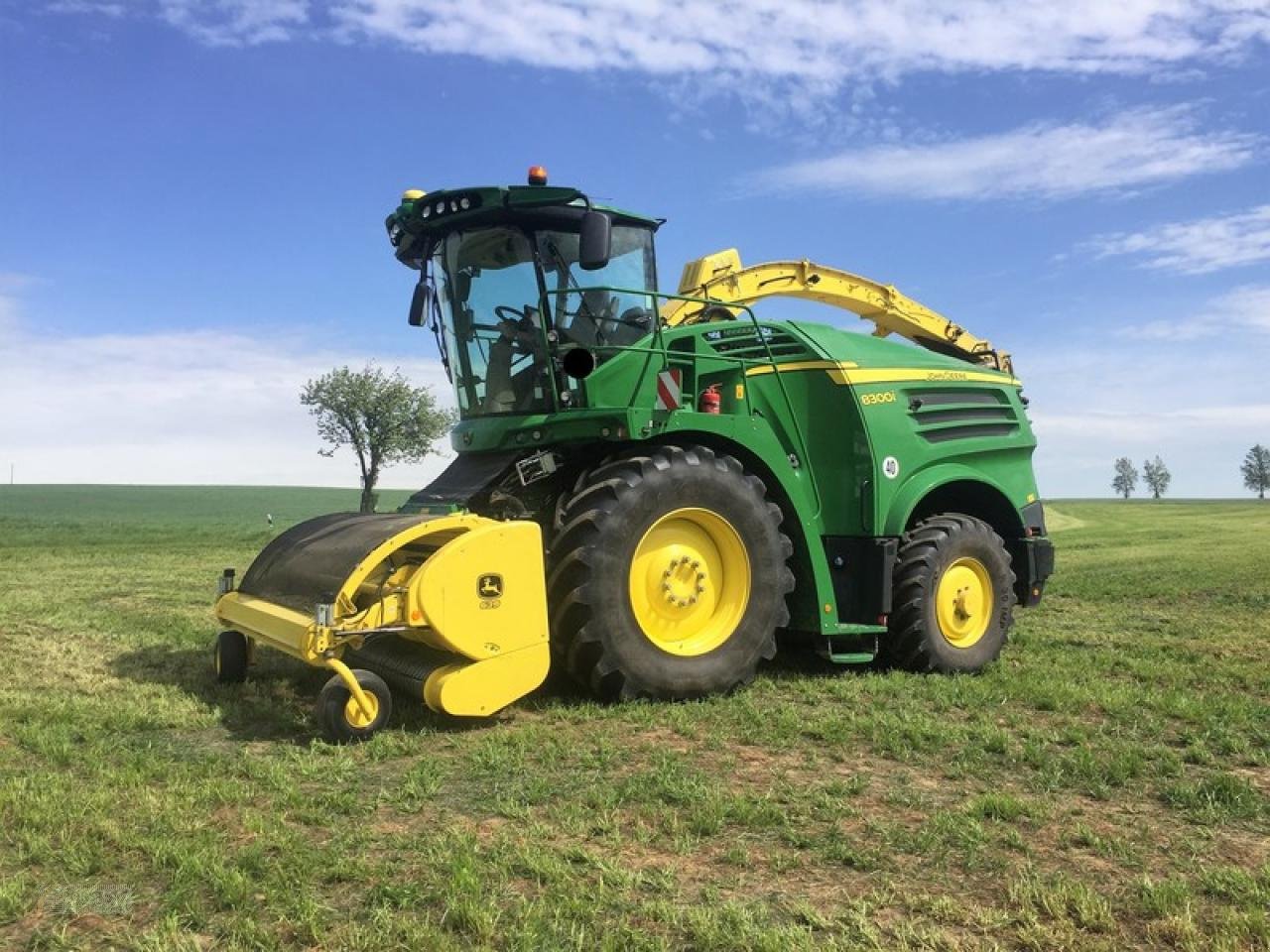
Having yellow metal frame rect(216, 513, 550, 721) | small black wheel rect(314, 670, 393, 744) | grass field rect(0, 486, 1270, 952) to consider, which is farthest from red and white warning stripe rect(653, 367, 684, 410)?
small black wheel rect(314, 670, 393, 744)

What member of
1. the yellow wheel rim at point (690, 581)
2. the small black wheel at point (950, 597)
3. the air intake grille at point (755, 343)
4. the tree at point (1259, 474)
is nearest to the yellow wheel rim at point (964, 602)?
the small black wheel at point (950, 597)

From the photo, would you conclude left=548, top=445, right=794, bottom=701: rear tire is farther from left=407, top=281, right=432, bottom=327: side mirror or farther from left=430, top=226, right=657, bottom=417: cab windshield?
left=407, top=281, right=432, bottom=327: side mirror

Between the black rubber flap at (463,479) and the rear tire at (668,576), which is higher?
the black rubber flap at (463,479)

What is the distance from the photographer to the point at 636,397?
6344 millimetres

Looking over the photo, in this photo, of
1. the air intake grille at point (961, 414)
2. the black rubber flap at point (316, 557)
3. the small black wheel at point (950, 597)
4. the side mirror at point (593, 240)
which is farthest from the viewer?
the air intake grille at point (961, 414)

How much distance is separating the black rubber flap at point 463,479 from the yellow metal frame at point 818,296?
2.04 m

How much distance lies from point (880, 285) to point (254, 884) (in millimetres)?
8011

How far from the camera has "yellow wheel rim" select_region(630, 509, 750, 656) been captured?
576 cm

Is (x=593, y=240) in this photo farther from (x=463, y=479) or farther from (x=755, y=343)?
(x=755, y=343)

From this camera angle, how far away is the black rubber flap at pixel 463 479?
20.0ft

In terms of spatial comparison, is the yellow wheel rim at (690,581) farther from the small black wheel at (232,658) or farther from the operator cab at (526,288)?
the small black wheel at (232,658)

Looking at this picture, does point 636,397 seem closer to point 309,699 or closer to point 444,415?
point 309,699

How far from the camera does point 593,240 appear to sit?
5.66 metres

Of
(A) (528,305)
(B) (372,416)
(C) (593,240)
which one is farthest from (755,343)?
(B) (372,416)
